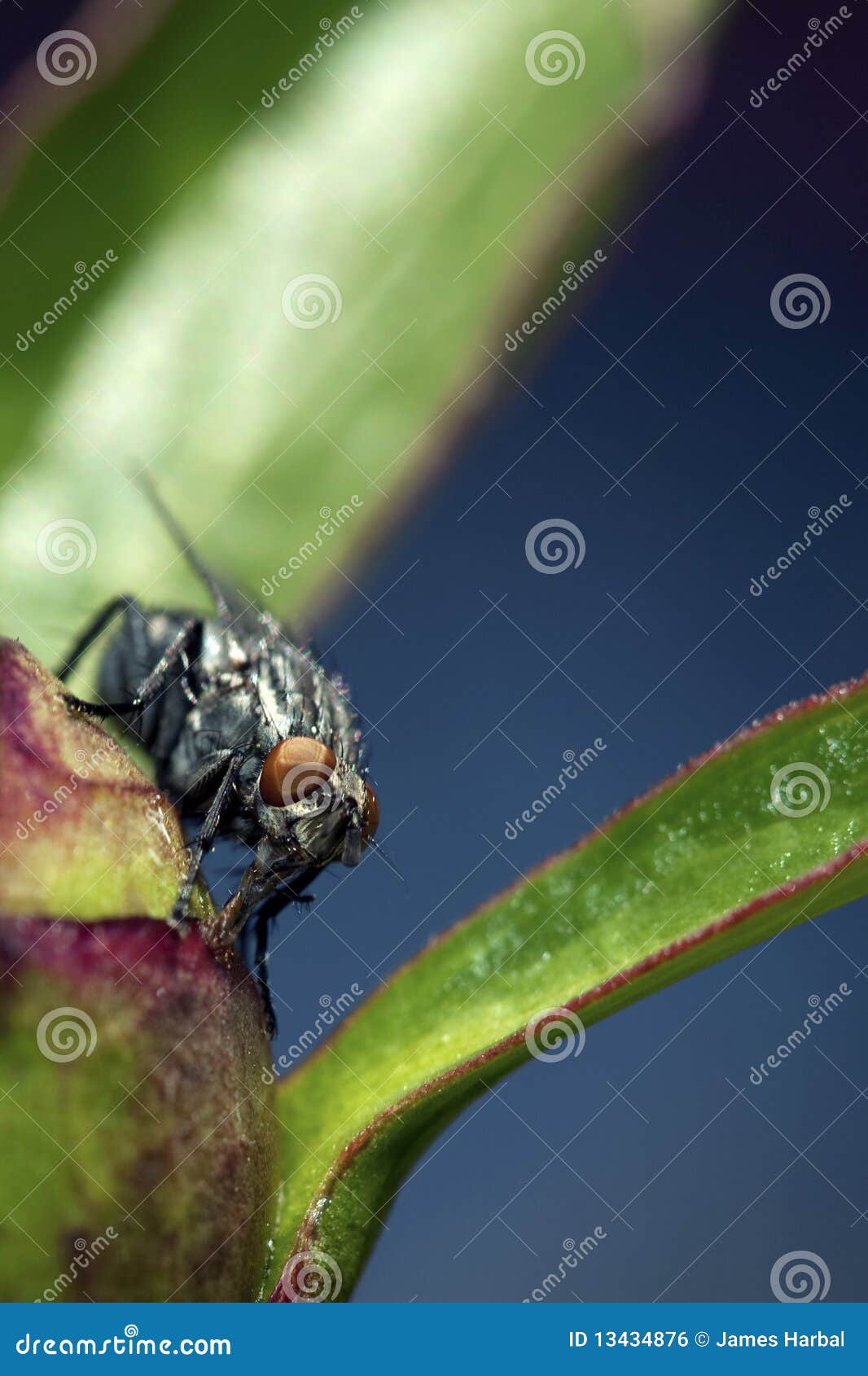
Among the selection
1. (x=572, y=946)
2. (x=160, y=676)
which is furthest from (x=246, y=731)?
(x=572, y=946)

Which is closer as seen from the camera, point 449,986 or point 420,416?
point 449,986

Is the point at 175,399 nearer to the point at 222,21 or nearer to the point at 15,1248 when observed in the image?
the point at 222,21

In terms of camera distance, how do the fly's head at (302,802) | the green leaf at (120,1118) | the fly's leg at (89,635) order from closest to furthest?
1. the green leaf at (120,1118)
2. the fly's head at (302,802)
3. the fly's leg at (89,635)

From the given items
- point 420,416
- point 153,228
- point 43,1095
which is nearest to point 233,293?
point 153,228

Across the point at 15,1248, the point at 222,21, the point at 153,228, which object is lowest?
the point at 15,1248

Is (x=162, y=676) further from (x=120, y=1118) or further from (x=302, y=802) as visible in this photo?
(x=120, y=1118)

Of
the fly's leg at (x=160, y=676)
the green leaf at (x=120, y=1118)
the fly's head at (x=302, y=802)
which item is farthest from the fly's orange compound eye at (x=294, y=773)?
the green leaf at (x=120, y=1118)

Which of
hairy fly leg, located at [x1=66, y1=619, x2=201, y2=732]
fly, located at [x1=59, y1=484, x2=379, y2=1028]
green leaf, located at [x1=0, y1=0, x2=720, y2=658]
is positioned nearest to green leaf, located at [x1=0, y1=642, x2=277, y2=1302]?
fly, located at [x1=59, y1=484, x2=379, y2=1028]

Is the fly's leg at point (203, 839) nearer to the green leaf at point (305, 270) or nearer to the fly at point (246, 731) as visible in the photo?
the fly at point (246, 731)
